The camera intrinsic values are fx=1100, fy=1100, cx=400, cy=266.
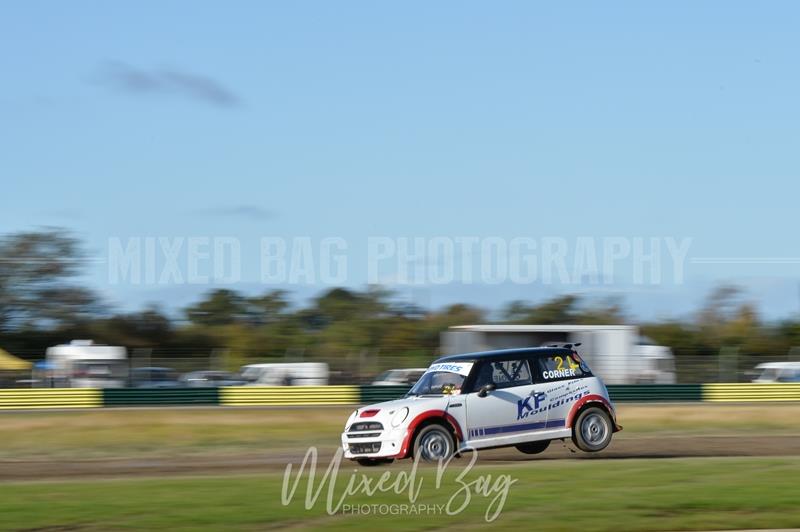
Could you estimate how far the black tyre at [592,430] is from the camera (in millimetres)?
15906

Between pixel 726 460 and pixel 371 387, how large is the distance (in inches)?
703

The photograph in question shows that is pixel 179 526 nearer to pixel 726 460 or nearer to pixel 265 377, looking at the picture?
pixel 726 460

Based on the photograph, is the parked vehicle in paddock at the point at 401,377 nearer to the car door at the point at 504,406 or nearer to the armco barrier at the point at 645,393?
the armco barrier at the point at 645,393

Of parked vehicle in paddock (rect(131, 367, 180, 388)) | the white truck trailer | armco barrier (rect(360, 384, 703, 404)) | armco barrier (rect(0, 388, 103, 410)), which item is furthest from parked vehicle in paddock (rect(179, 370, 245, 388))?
the white truck trailer

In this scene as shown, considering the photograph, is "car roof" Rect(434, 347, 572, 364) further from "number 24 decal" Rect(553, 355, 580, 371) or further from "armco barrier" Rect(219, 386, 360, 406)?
"armco barrier" Rect(219, 386, 360, 406)

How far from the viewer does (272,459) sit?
1788 cm

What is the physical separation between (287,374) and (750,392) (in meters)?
15.5

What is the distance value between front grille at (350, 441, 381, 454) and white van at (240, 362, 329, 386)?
867 inches

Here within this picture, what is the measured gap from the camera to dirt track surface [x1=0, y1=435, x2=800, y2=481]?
15.9 m

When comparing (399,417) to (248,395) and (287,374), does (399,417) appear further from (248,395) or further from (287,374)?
(287,374)

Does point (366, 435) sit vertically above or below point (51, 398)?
above

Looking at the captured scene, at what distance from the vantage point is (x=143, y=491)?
1241 centimetres

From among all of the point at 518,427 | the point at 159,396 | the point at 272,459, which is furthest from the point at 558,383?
the point at 159,396

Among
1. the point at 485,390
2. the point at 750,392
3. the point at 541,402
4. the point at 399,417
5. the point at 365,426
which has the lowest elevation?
the point at 750,392
